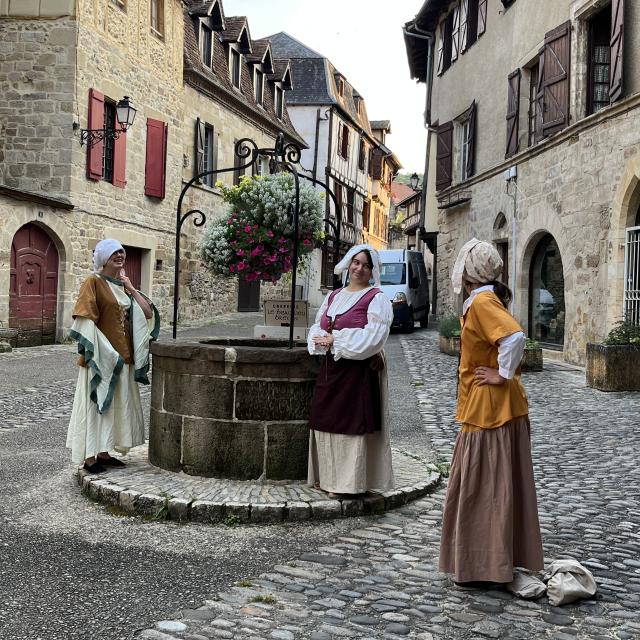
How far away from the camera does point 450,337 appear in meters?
15.1

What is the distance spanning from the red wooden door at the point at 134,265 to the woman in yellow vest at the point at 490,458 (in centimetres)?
1603

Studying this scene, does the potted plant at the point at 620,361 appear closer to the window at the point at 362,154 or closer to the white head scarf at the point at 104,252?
the white head scarf at the point at 104,252

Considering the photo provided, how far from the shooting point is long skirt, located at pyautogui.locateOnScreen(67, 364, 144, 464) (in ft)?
17.4

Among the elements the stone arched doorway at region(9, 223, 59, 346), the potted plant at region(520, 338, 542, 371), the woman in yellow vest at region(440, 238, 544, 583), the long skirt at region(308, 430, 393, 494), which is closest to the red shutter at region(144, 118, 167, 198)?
the stone arched doorway at region(9, 223, 59, 346)

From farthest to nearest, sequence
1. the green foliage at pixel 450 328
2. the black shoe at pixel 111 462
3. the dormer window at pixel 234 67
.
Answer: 1. the dormer window at pixel 234 67
2. the green foliage at pixel 450 328
3. the black shoe at pixel 111 462

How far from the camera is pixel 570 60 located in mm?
13367

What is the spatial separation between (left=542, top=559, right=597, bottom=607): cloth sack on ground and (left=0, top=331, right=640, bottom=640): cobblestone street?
1.8 inches

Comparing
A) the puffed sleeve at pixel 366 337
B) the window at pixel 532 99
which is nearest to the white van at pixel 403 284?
the window at pixel 532 99

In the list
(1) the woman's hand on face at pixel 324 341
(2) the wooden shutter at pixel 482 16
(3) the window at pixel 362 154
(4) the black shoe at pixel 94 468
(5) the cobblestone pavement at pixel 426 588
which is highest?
(3) the window at pixel 362 154

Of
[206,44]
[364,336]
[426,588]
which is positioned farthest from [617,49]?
[206,44]

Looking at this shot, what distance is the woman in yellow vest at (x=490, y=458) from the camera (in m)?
3.58

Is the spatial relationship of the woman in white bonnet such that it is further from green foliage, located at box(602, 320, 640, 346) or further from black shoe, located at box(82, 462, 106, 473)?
green foliage, located at box(602, 320, 640, 346)

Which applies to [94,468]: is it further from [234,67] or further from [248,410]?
[234,67]

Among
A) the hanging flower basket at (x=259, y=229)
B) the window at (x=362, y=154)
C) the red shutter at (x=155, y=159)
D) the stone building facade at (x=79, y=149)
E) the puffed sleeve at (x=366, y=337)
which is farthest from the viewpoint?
the window at (x=362, y=154)
